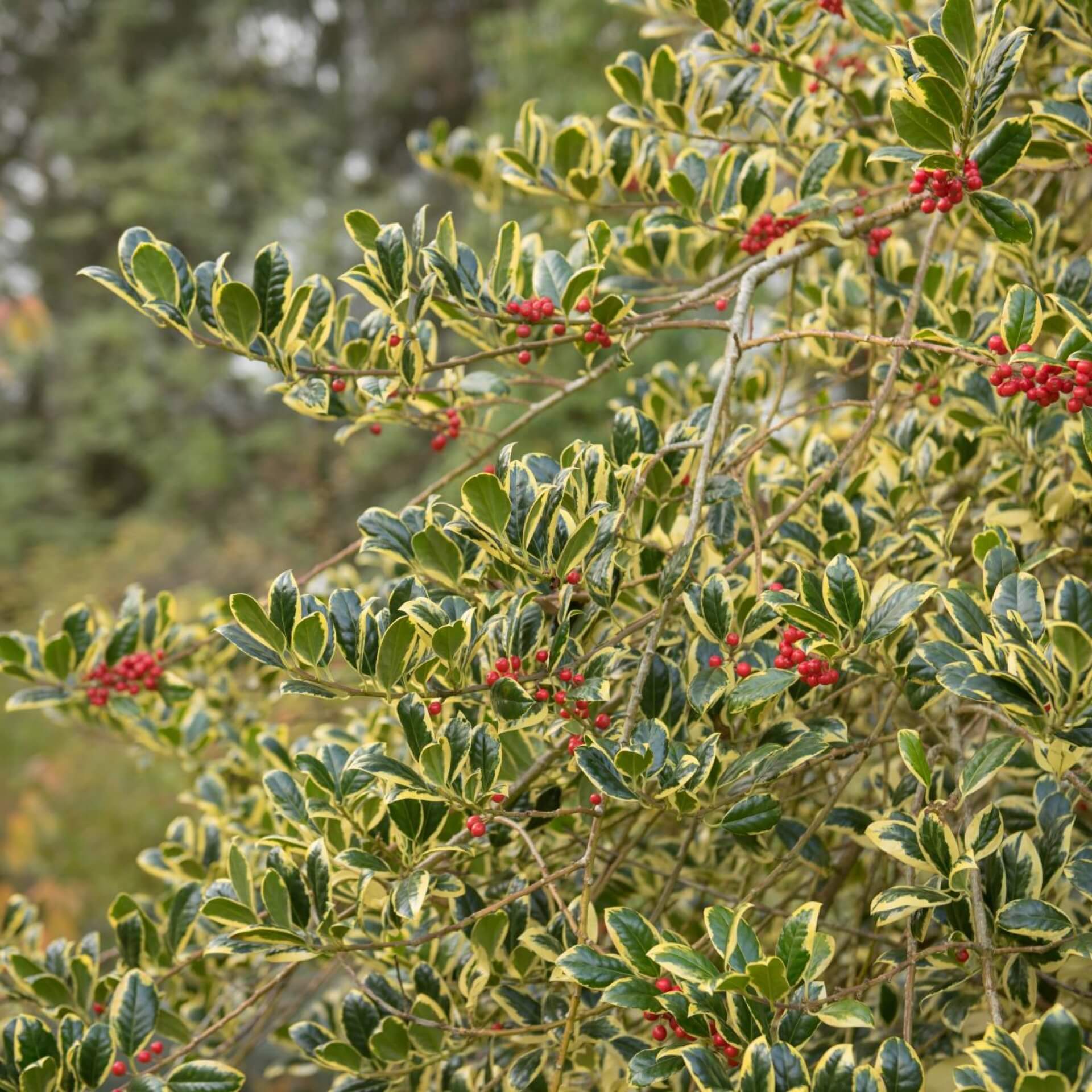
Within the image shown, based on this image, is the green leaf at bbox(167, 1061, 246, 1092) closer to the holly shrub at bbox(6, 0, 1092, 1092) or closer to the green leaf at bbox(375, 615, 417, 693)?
the holly shrub at bbox(6, 0, 1092, 1092)

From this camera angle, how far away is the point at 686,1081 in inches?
34.3

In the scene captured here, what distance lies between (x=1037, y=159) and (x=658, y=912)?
2.69 feet

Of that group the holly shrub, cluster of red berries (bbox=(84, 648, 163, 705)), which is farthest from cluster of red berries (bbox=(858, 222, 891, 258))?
cluster of red berries (bbox=(84, 648, 163, 705))

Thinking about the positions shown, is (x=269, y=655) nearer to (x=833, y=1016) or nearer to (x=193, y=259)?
(x=833, y=1016)

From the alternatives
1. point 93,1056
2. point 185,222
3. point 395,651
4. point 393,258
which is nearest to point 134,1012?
point 93,1056

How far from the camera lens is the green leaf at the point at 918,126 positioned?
0.69 m

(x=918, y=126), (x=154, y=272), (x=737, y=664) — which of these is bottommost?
(x=737, y=664)

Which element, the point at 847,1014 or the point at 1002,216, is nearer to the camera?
the point at 847,1014

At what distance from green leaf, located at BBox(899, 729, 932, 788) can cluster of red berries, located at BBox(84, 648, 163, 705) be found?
87 centimetres

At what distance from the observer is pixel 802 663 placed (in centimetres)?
75

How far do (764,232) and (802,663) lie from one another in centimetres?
46

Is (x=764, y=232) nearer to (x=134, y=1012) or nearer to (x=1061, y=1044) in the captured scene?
(x=1061, y=1044)

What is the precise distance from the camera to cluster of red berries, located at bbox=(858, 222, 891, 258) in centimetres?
97

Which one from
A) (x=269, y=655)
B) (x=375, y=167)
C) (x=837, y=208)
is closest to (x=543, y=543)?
(x=269, y=655)
